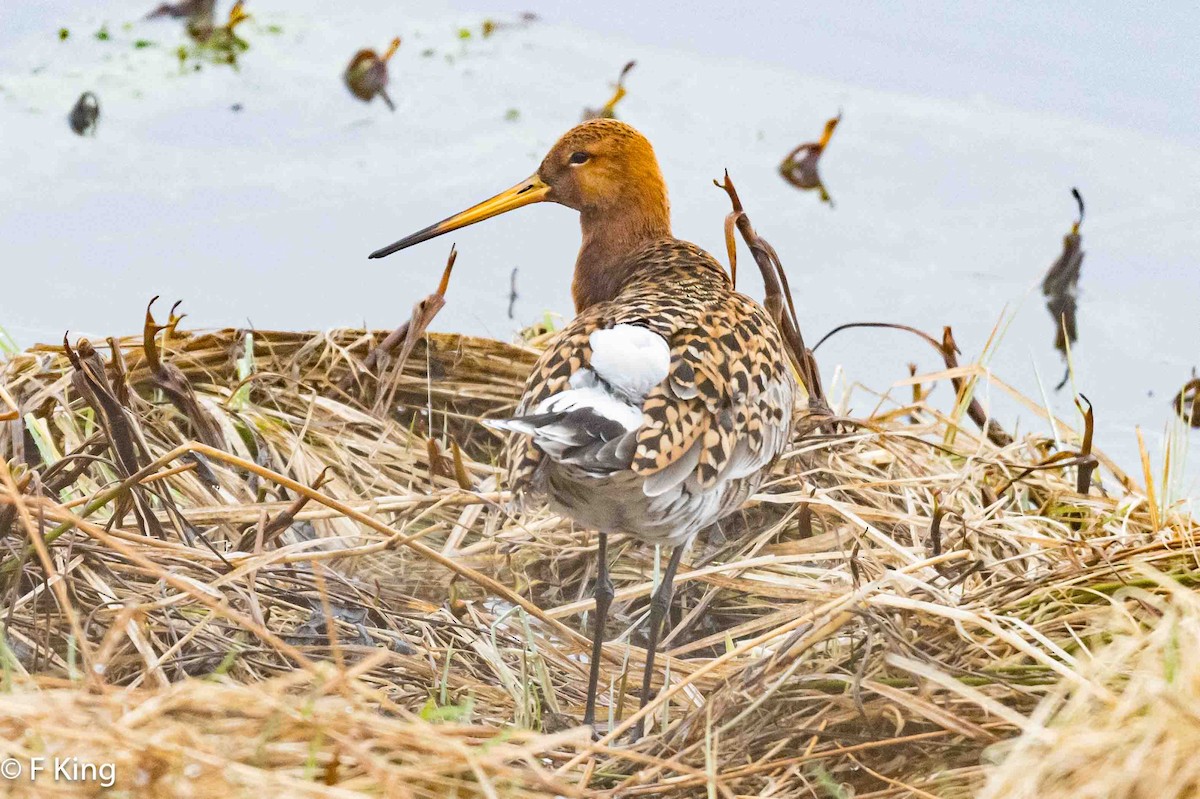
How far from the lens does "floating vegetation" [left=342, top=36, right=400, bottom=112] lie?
6.03 m

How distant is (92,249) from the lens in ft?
16.0

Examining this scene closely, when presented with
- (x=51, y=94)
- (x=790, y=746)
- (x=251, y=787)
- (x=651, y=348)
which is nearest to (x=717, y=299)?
(x=651, y=348)

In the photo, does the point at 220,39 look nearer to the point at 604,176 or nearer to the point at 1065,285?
the point at 604,176

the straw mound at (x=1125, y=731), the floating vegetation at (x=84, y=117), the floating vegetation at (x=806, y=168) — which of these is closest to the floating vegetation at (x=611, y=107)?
the floating vegetation at (x=806, y=168)

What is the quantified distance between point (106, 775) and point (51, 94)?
518 centimetres

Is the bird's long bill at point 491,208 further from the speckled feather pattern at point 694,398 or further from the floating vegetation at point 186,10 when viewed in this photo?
the floating vegetation at point 186,10

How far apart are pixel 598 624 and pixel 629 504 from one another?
323mm

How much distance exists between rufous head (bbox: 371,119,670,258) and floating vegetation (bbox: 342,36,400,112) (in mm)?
2835

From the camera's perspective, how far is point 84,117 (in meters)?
5.73

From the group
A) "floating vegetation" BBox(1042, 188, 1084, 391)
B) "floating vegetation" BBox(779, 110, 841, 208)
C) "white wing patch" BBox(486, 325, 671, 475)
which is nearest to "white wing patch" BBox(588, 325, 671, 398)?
"white wing patch" BBox(486, 325, 671, 475)

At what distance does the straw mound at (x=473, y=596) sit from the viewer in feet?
5.66

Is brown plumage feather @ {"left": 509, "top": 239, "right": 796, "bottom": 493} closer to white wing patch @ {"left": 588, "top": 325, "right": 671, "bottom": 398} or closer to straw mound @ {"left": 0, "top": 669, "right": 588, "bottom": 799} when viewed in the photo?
white wing patch @ {"left": 588, "top": 325, "right": 671, "bottom": 398}

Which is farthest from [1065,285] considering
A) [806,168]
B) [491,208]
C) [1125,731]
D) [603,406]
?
[1125,731]

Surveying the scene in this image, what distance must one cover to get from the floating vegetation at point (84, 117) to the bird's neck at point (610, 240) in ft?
10.5
